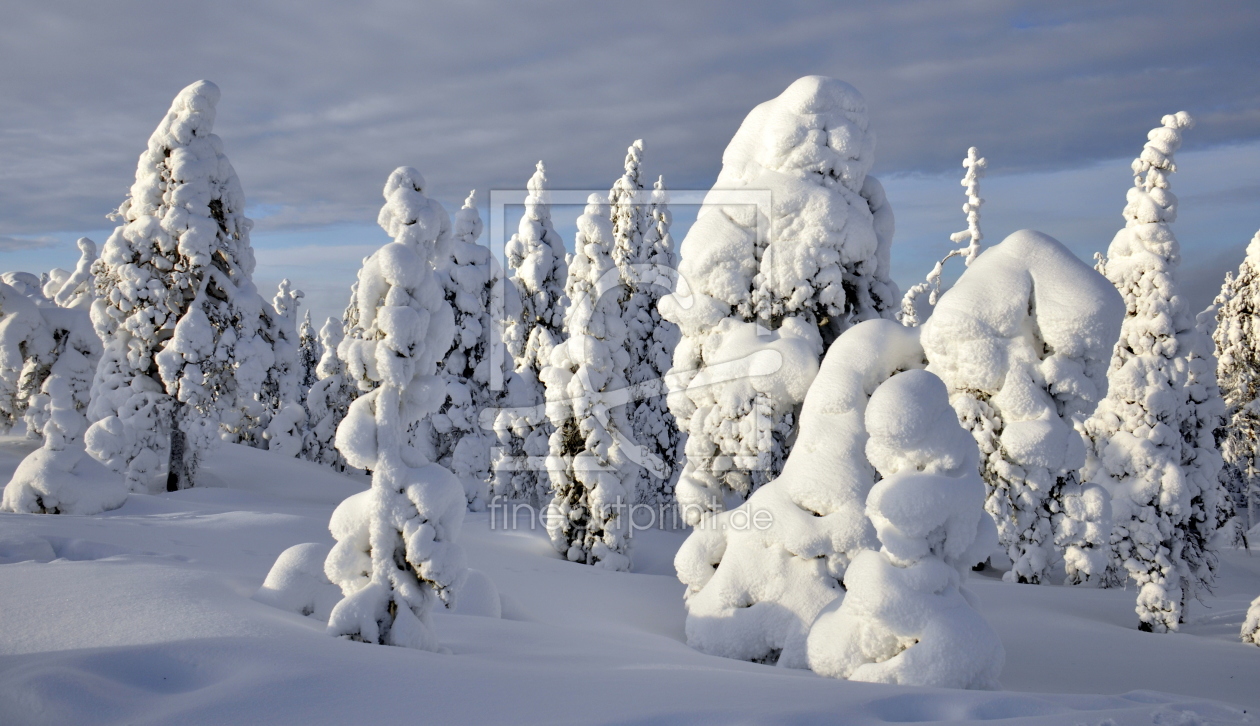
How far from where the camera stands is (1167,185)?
46.4 ft

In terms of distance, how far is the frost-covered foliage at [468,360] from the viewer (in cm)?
2362

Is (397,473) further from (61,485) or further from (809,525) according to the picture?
(61,485)

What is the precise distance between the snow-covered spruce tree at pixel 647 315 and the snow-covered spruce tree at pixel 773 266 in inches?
471

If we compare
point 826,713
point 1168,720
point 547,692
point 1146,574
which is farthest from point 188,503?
point 1146,574

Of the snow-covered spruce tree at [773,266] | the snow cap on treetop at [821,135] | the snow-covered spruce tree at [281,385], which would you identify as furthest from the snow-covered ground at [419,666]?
the snow-covered spruce tree at [281,385]

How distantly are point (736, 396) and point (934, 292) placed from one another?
22178 mm

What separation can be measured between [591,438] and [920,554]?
1107 centimetres

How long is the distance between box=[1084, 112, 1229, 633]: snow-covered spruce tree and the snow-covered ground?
2.87 m

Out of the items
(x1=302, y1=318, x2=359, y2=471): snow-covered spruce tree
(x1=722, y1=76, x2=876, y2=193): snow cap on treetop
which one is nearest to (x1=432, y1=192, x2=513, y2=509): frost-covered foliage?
(x1=302, y1=318, x2=359, y2=471): snow-covered spruce tree

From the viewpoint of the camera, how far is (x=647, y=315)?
27.4 m

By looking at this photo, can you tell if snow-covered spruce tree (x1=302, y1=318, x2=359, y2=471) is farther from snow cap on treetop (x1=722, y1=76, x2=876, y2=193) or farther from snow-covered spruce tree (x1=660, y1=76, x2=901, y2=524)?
snow cap on treetop (x1=722, y1=76, x2=876, y2=193)

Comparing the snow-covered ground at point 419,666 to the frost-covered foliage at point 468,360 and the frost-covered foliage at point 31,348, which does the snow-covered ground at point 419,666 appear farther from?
the frost-covered foliage at point 31,348

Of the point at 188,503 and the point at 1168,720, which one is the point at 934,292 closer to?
the point at 188,503

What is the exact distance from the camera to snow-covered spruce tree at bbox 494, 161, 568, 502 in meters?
24.2
